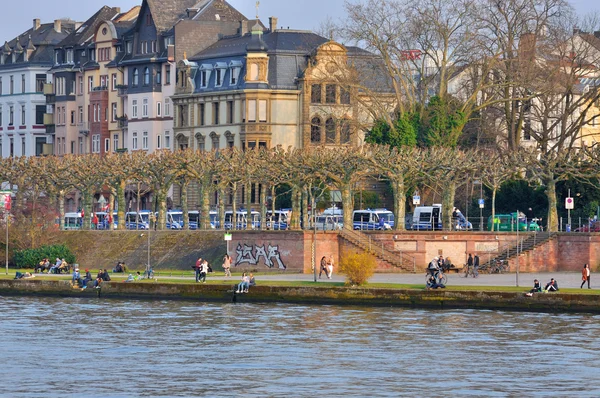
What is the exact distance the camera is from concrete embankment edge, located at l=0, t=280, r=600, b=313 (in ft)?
235

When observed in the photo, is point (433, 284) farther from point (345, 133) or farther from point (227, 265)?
point (345, 133)

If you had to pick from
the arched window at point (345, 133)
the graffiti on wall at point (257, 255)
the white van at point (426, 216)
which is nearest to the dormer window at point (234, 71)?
the arched window at point (345, 133)

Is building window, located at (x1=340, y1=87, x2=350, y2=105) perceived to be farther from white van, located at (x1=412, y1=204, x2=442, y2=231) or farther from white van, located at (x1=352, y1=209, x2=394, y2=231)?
white van, located at (x1=412, y1=204, x2=442, y2=231)

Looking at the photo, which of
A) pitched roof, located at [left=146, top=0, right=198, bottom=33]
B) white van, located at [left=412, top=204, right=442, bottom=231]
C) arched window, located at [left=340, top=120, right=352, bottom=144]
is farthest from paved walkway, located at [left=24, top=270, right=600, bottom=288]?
pitched roof, located at [left=146, top=0, right=198, bottom=33]

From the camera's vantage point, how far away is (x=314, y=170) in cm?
9206

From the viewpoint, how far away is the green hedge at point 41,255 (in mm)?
95938

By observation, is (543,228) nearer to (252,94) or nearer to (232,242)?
(232,242)

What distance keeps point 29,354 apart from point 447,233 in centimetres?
3733

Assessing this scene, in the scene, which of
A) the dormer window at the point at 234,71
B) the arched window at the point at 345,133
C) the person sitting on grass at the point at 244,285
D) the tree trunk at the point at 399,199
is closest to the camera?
the person sitting on grass at the point at 244,285

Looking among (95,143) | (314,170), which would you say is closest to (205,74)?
(95,143)

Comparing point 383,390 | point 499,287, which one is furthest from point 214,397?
point 499,287

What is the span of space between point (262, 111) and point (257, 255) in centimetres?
3069

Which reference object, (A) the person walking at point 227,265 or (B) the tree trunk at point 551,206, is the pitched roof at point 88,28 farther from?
(B) the tree trunk at point 551,206

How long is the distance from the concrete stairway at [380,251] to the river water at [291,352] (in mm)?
14729
